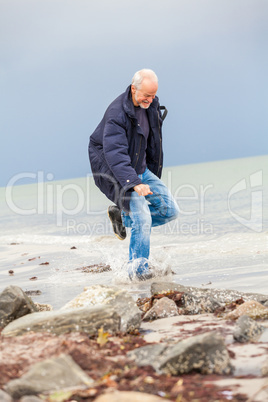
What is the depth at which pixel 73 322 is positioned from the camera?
359 centimetres

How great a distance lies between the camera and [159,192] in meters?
6.69

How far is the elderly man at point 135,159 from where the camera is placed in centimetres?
603

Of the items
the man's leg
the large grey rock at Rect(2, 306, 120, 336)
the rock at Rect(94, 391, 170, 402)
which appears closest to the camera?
the rock at Rect(94, 391, 170, 402)

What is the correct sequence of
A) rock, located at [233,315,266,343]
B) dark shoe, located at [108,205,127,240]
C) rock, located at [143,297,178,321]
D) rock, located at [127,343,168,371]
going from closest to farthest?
rock, located at [127,343,168,371], rock, located at [233,315,266,343], rock, located at [143,297,178,321], dark shoe, located at [108,205,127,240]

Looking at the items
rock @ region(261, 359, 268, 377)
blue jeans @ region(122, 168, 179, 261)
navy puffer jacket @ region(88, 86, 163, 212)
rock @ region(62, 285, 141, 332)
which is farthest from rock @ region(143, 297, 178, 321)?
blue jeans @ region(122, 168, 179, 261)

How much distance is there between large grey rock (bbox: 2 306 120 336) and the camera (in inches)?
141

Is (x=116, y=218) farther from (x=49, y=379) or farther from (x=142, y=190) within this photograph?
(x=49, y=379)

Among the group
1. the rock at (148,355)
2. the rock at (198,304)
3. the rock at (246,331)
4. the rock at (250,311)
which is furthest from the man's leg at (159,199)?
the rock at (148,355)

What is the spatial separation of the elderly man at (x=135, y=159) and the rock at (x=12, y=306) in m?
2.12

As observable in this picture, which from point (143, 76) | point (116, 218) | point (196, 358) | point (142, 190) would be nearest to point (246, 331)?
point (196, 358)

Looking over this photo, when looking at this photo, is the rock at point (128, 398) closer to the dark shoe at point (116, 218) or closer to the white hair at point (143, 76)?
the white hair at point (143, 76)

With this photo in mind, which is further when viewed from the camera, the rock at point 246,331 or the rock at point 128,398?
the rock at point 246,331

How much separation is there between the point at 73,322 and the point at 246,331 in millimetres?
1198

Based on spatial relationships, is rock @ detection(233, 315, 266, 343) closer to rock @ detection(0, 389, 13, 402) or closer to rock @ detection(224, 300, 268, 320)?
rock @ detection(224, 300, 268, 320)
